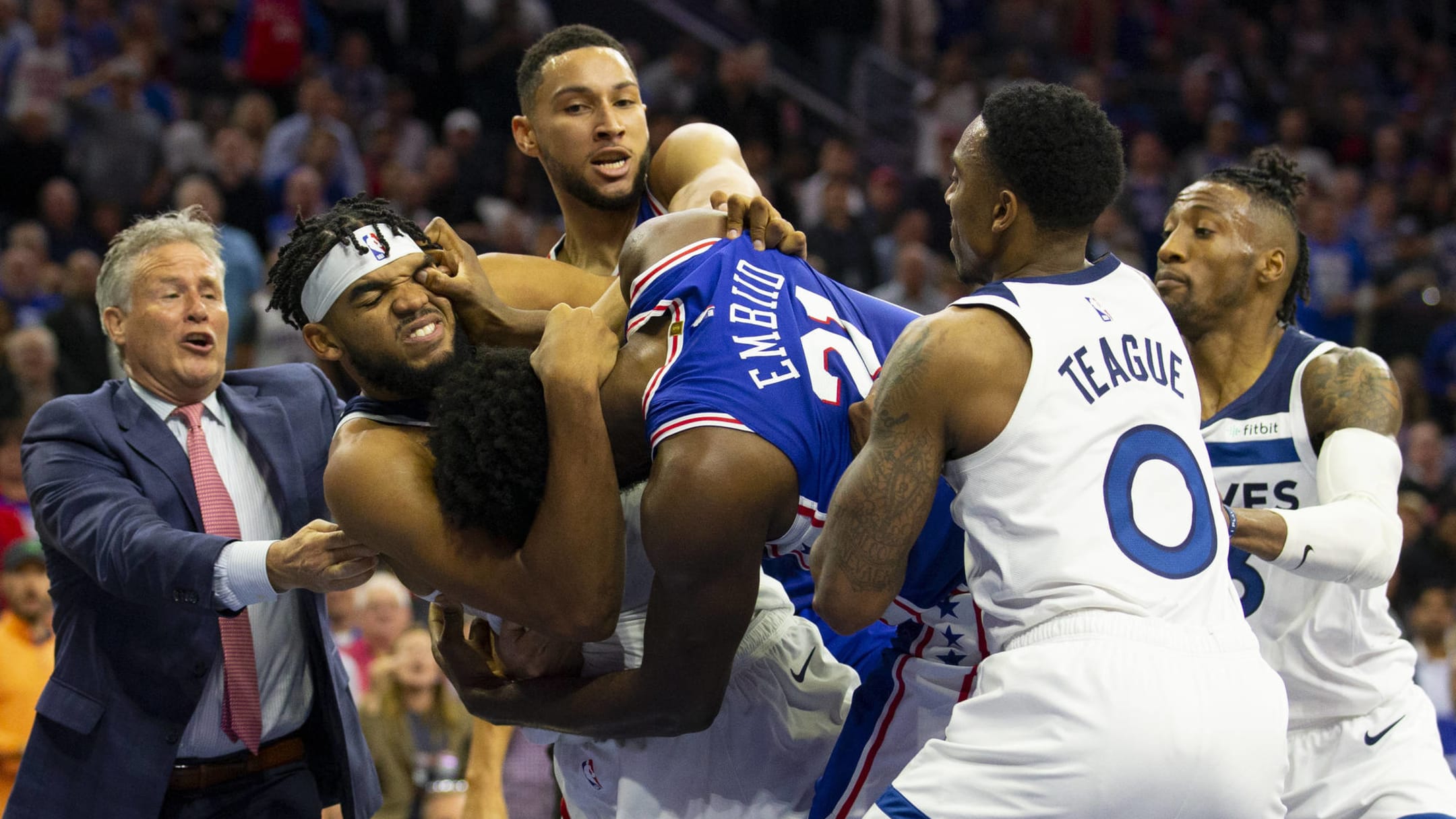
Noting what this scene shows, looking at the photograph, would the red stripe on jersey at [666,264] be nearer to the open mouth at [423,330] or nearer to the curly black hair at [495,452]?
the curly black hair at [495,452]

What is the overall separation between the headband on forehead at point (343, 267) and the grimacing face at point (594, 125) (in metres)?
1.01

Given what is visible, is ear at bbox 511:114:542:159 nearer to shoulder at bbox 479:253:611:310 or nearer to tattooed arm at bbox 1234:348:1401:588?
shoulder at bbox 479:253:611:310

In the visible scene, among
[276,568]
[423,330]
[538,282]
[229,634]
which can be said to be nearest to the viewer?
[276,568]

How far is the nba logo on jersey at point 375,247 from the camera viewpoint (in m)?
3.61

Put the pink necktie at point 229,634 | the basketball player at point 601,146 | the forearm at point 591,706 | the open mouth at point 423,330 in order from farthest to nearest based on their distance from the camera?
the basketball player at point 601,146
the pink necktie at point 229,634
the open mouth at point 423,330
the forearm at point 591,706

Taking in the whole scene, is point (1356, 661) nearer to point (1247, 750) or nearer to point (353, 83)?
point (1247, 750)

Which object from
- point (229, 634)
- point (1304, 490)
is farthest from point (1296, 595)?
point (229, 634)

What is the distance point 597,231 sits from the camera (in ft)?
Answer: 15.3

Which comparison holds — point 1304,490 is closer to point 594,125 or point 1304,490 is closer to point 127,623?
point 594,125

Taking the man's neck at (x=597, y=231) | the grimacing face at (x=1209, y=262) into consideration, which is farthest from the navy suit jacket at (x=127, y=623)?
the grimacing face at (x=1209, y=262)

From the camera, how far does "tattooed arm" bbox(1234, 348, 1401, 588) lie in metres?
3.46

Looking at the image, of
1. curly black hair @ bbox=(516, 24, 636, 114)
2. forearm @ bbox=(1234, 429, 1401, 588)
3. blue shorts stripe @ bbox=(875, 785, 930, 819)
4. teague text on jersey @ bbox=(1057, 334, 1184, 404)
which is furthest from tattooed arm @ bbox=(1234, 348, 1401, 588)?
curly black hair @ bbox=(516, 24, 636, 114)

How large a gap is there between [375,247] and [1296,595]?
98.5 inches

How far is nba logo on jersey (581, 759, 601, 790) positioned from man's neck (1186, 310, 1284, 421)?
6.16 ft
